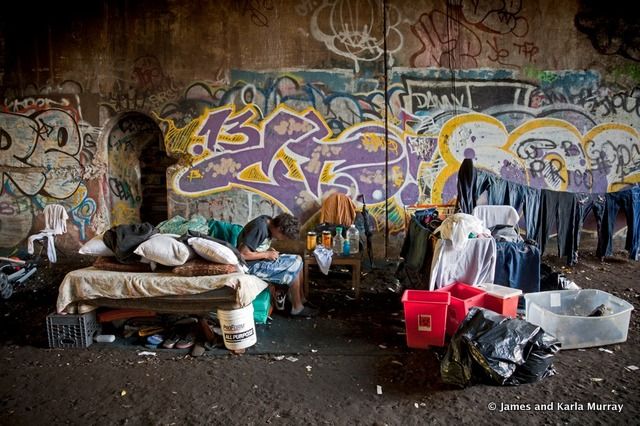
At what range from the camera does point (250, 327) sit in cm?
387

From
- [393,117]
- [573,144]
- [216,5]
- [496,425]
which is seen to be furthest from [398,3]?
[496,425]

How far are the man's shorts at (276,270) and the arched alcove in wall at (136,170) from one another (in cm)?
396

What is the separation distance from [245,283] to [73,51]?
5.82 meters

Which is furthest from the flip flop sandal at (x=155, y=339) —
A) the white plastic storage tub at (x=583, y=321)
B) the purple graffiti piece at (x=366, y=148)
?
the purple graffiti piece at (x=366, y=148)

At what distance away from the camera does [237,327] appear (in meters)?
3.80

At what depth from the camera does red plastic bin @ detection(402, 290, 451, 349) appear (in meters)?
3.78

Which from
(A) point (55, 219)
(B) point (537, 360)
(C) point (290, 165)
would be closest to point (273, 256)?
(B) point (537, 360)

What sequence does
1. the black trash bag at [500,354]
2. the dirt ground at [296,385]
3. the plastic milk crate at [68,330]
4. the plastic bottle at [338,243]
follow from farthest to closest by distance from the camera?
1. the plastic bottle at [338,243]
2. the plastic milk crate at [68,330]
3. the black trash bag at [500,354]
4. the dirt ground at [296,385]

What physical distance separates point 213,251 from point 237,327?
2.32 feet

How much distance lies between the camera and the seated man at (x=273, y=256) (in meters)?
4.48

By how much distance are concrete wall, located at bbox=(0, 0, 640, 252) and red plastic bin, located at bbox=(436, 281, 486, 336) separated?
3022 millimetres

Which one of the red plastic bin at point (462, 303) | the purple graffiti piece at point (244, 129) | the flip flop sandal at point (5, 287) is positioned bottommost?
the flip flop sandal at point (5, 287)

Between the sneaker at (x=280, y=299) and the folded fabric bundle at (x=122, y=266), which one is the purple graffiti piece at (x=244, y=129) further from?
the folded fabric bundle at (x=122, y=266)

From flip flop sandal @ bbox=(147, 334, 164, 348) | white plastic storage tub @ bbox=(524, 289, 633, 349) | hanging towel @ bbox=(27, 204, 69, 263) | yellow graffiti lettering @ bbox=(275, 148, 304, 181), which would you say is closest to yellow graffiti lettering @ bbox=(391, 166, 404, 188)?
yellow graffiti lettering @ bbox=(275, 148, 304, 181)
